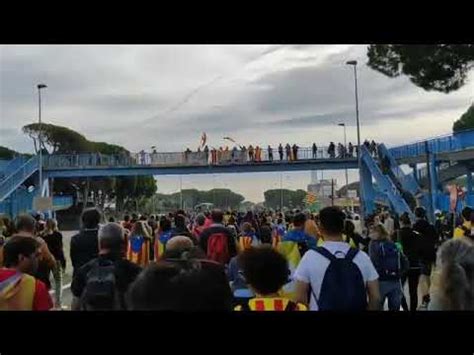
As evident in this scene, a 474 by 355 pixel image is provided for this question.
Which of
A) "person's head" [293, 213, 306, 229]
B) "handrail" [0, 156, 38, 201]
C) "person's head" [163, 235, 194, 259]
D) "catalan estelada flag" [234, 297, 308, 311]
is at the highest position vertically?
"handrail" [0, 156, 38, 201]

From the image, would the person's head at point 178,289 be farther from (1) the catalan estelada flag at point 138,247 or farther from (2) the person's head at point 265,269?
(1) the catalan estelada flag at point 138,247

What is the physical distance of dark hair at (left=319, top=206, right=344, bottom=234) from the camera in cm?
427

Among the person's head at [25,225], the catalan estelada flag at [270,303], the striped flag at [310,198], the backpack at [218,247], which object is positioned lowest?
the catalan estelada flag at [270,303]

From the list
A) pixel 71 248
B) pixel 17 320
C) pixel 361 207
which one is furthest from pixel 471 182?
pixel 17 320

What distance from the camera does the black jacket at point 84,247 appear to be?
652 centimetres

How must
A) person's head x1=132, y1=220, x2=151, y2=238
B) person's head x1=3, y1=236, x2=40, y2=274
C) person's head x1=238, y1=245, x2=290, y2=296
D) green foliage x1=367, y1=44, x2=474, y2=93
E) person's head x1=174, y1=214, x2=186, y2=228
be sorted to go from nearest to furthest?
person's head x1=238, y1=245, x2=290, y2=296
person's head x1=3, y1=236, x2=40, y2=274
person's head x1=174, y1=214, x2=186, y2=228
person's head x1=132, y1=220, x2=151, y2=238
green foliage x1=367, y1=44, x2=474, y2=93

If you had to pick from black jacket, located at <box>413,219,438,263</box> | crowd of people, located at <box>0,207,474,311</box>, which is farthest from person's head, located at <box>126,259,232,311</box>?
black jacket, located at <box>413,219,438,263</box>

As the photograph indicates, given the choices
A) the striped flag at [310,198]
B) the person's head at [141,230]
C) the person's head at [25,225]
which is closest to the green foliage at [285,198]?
the striped flag at [310,198]

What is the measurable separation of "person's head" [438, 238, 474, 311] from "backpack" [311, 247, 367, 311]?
543 mm

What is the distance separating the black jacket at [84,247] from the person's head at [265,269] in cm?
348

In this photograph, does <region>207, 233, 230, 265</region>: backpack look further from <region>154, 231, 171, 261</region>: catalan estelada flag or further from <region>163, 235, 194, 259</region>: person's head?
<region>163, 235, 194, 259</region>: person's head
